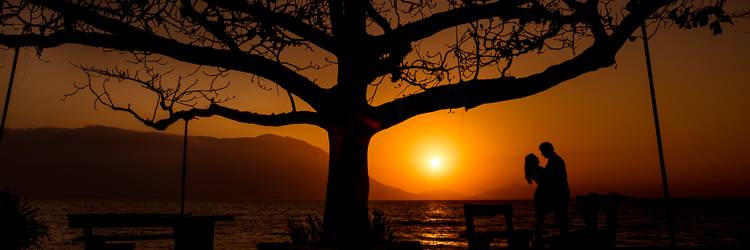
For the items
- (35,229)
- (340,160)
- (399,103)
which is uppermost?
(399,103)

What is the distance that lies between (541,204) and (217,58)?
5.61 m

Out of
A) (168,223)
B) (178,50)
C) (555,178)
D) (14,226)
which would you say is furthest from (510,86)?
(14,226)

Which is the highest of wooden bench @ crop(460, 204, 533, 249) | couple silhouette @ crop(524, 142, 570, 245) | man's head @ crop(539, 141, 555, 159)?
man's head @ crop(539, 141, 555, 159)

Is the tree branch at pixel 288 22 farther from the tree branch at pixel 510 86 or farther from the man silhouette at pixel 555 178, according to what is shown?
the man silhouette at pixel 555 178

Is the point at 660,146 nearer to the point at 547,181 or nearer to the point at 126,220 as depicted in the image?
the point at 547,181

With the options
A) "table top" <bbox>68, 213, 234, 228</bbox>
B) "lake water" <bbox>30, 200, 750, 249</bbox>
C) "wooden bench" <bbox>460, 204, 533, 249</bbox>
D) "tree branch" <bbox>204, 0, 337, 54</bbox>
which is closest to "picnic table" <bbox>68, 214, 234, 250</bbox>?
"table top" <bbox>68, 213, 234, 228</bbox>

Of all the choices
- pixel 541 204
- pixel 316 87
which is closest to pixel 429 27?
pixel 316 87

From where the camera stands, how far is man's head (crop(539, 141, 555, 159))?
8875 millimetres

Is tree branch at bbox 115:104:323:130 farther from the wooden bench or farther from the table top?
the wooden bench

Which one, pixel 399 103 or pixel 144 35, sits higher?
pixel 144 35

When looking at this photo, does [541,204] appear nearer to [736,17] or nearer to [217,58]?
[736,17]

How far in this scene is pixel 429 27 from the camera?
6590mm

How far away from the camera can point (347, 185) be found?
677 centimetres

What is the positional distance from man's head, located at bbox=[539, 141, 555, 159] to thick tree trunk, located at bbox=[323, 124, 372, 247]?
11.3ft
